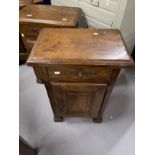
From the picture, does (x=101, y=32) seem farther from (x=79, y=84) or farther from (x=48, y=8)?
(x=48, y=8)

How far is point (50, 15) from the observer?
1.34m

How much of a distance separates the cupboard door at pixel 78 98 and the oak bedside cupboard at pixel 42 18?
0.57 meters

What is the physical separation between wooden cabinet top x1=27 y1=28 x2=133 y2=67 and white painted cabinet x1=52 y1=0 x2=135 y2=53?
0.98 ft

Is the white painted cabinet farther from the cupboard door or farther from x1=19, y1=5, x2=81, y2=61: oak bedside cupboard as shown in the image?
the cupboard door

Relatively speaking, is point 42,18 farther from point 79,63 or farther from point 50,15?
point 79,63

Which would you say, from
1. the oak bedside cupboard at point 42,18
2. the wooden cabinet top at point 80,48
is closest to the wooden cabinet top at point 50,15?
the oak bedside cupboard at point 42,18

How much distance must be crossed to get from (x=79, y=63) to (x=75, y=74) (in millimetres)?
97

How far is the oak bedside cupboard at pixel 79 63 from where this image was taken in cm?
76

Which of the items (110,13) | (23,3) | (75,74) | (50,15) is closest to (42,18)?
(50,15)

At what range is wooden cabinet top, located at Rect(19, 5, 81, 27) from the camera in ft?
4.15

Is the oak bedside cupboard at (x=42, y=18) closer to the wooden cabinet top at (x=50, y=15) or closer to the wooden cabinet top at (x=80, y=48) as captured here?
Result: the wooden cabinet top at (x=50, y=15)

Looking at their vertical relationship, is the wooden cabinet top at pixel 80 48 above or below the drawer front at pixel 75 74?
above
